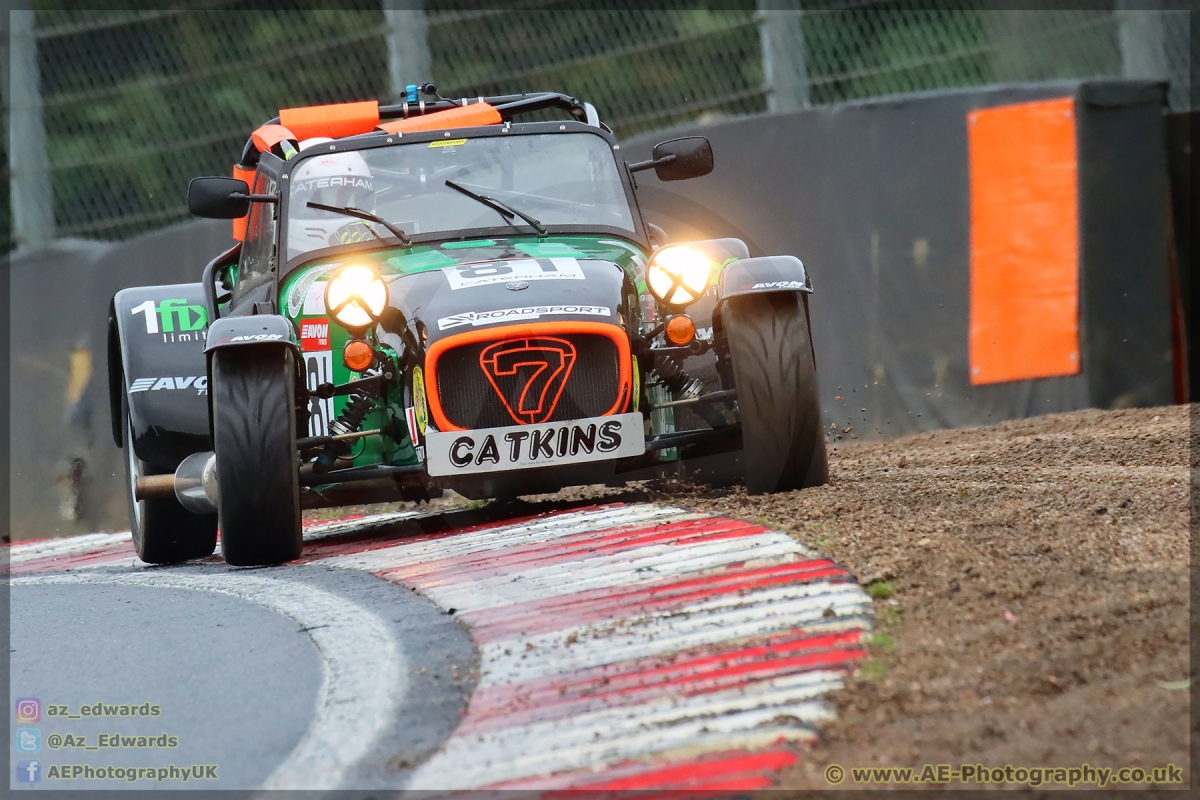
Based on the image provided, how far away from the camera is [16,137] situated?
10750mm

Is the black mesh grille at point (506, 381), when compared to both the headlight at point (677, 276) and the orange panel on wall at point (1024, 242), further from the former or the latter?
the orange panel on wall at point (1024, 242)

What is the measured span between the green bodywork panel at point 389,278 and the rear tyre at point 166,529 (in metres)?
1.19

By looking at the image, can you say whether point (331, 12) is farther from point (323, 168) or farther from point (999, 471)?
point (999, 471)

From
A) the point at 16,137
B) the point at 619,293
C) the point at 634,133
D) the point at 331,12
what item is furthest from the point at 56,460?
the point at 619,293

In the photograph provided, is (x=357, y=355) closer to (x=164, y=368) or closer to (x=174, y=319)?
(x=164, y=368)

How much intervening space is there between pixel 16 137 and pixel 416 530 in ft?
17.4

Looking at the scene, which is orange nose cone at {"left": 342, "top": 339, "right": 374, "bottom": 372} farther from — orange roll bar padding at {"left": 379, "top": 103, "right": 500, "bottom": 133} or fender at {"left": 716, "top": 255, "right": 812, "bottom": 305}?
orange roll bar padding at {"left": 379, "top": 103, "right": 500, "bottom": 133}

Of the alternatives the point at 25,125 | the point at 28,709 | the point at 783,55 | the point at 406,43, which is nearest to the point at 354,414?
the point at 28,709

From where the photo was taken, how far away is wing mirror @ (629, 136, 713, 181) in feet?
23.4

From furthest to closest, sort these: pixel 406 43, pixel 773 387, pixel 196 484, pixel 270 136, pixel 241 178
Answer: pixel 406 43 < pixel 241 178 < pixel 270 136 < pixel 196 484 < pixel 773 387

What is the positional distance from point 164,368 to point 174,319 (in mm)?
272

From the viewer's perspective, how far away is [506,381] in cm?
581

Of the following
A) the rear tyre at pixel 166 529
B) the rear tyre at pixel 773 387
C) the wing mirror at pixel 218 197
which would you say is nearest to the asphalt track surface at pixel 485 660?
the rear tyre at pixel 773 387

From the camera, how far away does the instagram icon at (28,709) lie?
4.02 metres
